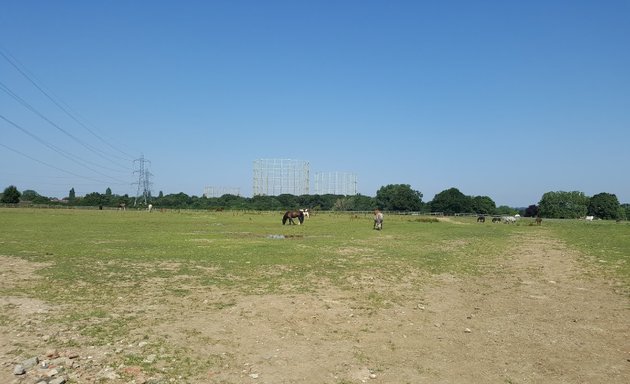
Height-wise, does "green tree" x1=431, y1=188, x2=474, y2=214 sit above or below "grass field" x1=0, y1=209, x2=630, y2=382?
above

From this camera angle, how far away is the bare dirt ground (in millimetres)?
6742

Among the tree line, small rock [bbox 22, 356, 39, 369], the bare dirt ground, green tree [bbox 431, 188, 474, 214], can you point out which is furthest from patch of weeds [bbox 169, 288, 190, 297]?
green tree [bbox 431, 188, 474, 214]

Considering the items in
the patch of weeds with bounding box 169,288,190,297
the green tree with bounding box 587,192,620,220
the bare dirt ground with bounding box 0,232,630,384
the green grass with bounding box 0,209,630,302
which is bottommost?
the bare dirt ground with bounding box 0,232,630,384

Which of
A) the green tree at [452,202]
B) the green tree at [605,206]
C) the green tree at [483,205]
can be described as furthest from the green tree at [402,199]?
the green tree at [605,206]

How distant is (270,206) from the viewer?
381ft

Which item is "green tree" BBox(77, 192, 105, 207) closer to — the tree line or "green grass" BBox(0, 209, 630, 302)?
the tree line

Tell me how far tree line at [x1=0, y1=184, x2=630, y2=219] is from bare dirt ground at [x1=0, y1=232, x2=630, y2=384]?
97048 mm

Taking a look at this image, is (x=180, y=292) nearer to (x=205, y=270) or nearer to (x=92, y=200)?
(x=205, y=270)

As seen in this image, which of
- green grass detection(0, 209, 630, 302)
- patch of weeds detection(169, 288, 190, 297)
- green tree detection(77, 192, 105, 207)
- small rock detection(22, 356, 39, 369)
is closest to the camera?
small rock detection(22, 356, 39, 369)

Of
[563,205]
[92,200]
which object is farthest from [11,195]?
[563,205]

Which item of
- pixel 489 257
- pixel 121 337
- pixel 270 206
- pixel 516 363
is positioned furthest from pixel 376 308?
pixel 270 206

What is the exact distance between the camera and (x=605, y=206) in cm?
11375

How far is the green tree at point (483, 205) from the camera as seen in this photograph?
126 m

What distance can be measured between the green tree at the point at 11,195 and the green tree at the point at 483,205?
118 m
